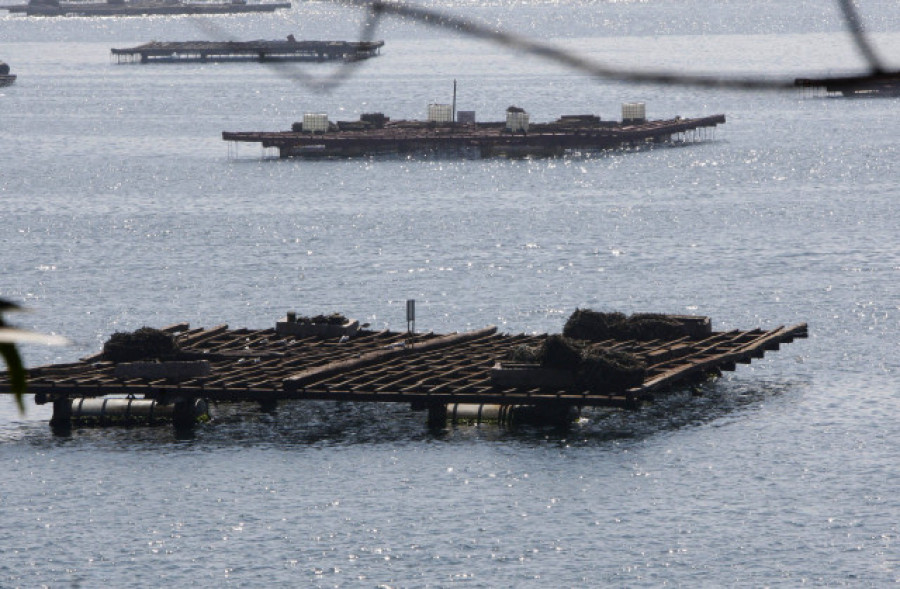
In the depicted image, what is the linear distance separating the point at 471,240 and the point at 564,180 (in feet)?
158

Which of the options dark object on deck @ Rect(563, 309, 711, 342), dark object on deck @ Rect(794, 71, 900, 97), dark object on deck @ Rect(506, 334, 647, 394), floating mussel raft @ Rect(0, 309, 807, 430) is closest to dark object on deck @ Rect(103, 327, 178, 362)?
floating mussel raft @ Rect(0, 309, 807, 430)

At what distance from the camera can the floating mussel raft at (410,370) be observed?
63312mm

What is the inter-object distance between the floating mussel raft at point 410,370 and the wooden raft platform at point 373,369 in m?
0.06

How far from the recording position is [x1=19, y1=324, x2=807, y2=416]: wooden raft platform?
63656 millimetres

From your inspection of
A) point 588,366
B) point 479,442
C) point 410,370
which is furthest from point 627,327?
point 479,442

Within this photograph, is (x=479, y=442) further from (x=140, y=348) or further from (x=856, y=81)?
(x=856, y=81)

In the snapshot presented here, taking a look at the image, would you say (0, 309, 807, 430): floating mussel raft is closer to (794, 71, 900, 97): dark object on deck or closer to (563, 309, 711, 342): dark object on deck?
(563, 309, 711, 342): dark object on deck

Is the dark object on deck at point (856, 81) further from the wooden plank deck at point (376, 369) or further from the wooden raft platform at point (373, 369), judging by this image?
the wooden plank deck at point (376, 369)

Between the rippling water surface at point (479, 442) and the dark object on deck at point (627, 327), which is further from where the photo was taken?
the dark object on deck at point (627, 327)

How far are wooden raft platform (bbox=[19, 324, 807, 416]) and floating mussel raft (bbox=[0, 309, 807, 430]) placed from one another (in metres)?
0.06

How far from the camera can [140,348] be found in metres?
71.1

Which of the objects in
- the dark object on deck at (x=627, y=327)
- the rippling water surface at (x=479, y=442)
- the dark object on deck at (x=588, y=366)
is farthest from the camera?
the dark object on deck at (x=627, y=327)

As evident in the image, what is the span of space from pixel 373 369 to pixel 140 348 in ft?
33.4

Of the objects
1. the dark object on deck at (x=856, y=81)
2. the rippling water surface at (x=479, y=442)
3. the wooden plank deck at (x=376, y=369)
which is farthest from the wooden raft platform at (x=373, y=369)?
the dark object on deck at (x=856, y=81)
